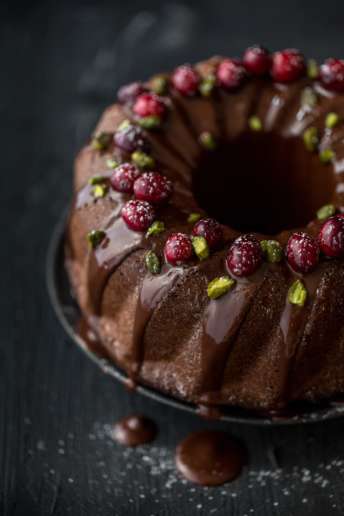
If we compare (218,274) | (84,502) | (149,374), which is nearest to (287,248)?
(218,274)

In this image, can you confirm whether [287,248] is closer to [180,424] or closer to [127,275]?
[127,275]

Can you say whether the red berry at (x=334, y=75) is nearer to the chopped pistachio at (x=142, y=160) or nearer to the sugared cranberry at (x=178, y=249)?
the chopped pistachio at (x=142, y=160)

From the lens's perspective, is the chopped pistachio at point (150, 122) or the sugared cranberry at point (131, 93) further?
the sugared cranberry at point (131, 93)

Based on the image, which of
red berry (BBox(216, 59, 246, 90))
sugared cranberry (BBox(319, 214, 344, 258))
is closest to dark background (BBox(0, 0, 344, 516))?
sugared cranberry (BBox(319, 214, 344, 258))

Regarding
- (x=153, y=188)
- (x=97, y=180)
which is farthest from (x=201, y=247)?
(x=97, y=180)

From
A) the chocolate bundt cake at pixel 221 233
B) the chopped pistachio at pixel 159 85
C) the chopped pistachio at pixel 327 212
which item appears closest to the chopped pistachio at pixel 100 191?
the chocolate bundt cake at pixel 221 233

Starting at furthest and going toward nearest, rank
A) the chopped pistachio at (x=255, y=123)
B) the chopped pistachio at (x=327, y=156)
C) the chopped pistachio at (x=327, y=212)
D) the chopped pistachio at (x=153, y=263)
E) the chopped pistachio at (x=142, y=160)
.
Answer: the chopped pistachio at (x=255, y=123) → the chopped pistachio at (x=327, y=156) → the chopped pistachio at (x=142, y=160) → the chopped pistachio at (x=327, y=212) → the chopped pistachio at (x=153, y=263)
